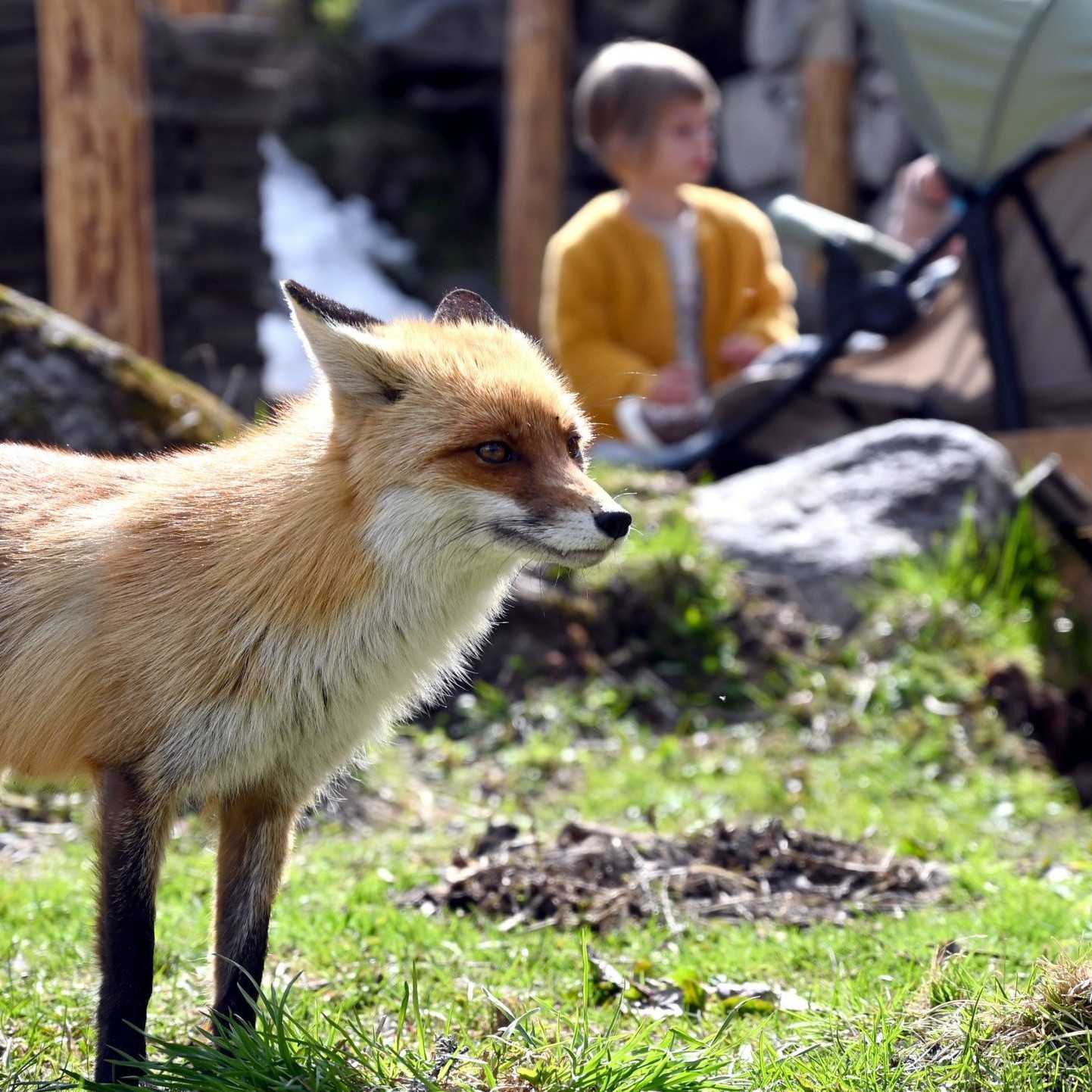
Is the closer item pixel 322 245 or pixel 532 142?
pixel 532 142

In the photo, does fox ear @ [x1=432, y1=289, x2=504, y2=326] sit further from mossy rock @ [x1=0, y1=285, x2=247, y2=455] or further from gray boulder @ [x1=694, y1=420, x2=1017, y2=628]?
gray boulder @ [x1=694, y1=420, x2=1017, y2=628]

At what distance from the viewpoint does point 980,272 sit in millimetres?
7332

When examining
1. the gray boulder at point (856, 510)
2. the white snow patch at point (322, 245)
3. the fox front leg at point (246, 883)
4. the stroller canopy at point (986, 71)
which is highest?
the stroller canopy at point (986, 71)

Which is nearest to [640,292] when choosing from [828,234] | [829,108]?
→ [828,234]

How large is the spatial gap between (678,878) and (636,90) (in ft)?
16.0

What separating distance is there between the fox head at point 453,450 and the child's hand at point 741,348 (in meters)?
5.25

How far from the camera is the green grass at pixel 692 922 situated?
8.63 ft

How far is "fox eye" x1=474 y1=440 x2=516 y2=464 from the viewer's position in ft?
10.0

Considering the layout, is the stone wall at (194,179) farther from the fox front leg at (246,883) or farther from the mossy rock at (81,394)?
the fox front leg at (246,883)

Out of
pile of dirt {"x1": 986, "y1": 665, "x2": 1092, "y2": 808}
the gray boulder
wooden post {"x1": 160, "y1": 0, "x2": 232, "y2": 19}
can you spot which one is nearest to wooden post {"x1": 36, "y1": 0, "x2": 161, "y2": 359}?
the gray boulder

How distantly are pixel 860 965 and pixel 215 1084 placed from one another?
1.65 meters

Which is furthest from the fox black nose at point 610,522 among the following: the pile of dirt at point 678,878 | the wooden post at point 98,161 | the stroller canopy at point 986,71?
the wooden post at point 98,161

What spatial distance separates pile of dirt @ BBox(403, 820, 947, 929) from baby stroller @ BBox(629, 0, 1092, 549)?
3104mm

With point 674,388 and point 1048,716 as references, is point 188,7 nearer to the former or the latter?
point 674,388
